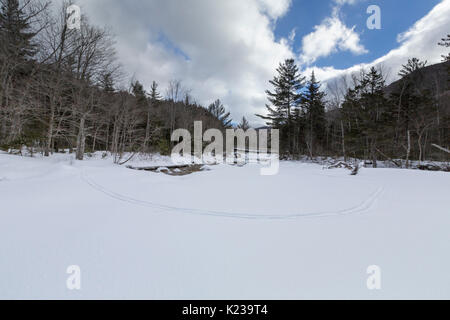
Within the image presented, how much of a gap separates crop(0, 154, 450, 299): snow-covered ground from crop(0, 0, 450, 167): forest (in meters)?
8.53

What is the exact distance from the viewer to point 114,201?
10.7ft

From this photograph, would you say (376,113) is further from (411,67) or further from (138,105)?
(138,105)

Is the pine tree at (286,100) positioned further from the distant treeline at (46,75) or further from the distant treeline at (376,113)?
the distant treeline at (46,75)

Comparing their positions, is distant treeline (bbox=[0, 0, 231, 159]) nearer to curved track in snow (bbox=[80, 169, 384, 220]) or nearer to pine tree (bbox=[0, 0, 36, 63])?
pine tree (bbox=[0, 0, 36, 63])

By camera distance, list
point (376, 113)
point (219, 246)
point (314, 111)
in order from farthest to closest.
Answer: point (314, 111) < point (376, 113) < point (219, 246)

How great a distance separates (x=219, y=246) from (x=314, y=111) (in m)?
21.5

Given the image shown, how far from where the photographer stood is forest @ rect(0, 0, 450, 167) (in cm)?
881

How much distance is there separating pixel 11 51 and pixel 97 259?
15.3m

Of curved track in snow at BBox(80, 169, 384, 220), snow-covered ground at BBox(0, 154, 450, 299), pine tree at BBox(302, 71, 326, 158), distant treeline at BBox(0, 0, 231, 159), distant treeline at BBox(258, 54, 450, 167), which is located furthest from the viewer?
pine tree at BBox(302, 71, 326, 158)

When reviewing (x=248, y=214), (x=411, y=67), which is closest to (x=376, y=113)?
(x=411, y=67)

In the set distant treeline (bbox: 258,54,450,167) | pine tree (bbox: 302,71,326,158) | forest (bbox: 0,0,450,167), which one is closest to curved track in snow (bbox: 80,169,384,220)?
forest (bbox: 0,0,450,167)

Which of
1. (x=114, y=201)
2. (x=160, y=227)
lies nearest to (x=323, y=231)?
(x=160, y=227)

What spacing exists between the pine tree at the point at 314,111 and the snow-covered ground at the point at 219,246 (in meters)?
17.4

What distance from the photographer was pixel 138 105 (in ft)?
47.0
